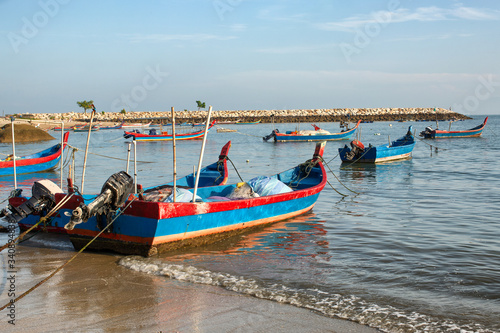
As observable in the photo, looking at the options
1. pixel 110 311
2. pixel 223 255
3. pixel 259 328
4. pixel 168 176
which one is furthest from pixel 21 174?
pixel 259 328

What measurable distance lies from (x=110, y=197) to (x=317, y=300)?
378 cm

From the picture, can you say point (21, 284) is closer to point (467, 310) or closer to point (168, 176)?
point (467, 310)

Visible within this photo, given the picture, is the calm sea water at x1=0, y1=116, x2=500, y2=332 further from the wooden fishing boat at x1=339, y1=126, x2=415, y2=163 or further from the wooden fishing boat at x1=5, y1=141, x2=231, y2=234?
the wooden fishing boat at x1=339, y1=126, x2=415, y2=163

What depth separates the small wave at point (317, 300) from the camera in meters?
5.60

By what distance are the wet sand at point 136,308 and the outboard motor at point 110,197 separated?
975mm

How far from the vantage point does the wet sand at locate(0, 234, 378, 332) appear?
5457 mm

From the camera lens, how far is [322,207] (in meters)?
13.8

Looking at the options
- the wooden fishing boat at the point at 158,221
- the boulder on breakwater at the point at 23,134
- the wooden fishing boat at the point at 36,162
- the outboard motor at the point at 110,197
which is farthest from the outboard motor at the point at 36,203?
the boulder on breakwater at the point at 23,134

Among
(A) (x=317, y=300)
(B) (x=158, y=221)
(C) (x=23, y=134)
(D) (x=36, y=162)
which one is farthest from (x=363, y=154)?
(C) (x=23, y=134)

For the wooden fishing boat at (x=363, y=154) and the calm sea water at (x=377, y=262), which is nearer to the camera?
the calm sea water at (x=377, y=262)

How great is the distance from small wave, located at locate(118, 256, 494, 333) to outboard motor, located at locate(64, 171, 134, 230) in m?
1.01

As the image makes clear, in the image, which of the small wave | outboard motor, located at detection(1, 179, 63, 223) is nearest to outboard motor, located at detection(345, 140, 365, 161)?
outboard motor, located at detection(1, 179, 63, 223)

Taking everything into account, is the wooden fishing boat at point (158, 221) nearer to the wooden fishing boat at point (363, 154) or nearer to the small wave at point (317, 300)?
the small wave at point (317, 300)

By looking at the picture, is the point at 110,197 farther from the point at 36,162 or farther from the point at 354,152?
the point at 354,152
